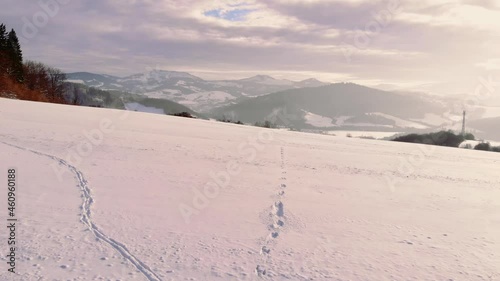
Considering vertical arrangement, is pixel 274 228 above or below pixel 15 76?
below

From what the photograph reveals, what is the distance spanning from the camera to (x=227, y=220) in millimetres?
8328

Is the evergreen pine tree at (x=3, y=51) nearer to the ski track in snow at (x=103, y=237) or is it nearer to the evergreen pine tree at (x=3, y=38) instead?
the evergreen pine tree at (x=3, y=38)

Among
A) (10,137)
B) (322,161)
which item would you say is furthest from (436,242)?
(10,137)

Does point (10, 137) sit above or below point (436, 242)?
above

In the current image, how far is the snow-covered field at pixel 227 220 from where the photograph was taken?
5.93m

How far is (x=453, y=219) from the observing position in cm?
1007

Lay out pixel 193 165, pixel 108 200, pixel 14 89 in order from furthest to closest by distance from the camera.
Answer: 1. pixel 14 89
2. pixel 193 165
3. pixel 108 200

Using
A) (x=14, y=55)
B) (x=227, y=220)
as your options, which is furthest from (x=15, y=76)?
(x=227, y=220)

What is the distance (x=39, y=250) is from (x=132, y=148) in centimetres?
1146

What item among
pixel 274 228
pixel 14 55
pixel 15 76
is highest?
pixel 14 55

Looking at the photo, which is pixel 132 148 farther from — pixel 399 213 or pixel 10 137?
pixel 399 213

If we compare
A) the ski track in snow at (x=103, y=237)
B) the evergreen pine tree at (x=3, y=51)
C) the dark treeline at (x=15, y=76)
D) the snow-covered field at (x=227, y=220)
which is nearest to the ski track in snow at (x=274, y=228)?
the snow-covered field at (x=227, y=220)

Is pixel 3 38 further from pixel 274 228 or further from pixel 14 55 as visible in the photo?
pixel 274 228

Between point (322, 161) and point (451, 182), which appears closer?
point (451, 182)
